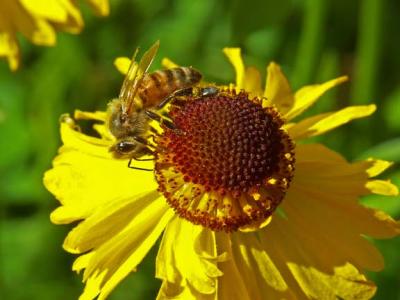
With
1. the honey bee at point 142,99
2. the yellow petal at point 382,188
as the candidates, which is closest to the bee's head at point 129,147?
the honey bee at point 142,99

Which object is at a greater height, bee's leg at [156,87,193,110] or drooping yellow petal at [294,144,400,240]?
bee's leg at [156,87,193,110]

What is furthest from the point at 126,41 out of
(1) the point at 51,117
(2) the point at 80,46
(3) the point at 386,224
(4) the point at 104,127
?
(3) the point at 386,224

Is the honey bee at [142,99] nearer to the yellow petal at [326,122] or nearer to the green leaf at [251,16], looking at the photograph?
the yellow petal at [326,122]

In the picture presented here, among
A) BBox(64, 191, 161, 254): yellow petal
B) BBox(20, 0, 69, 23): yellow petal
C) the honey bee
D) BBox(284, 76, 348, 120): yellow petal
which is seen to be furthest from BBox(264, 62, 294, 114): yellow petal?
BBox(20, 0, 69, 23): yellow petal

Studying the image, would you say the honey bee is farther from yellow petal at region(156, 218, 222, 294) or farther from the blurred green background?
the blurred green background

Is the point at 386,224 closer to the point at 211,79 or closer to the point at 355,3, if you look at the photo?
the point at 211,79

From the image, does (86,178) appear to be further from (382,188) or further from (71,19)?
(382,188)

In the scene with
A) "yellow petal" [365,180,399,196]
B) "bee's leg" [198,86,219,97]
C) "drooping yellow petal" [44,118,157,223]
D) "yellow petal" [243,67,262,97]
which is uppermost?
"yellow petal" [243,67,262,97]
